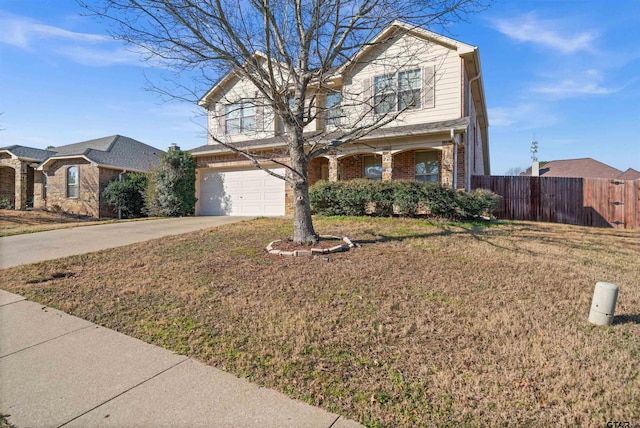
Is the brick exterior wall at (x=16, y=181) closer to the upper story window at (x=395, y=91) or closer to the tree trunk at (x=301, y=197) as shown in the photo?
the tree trunk at (x=301, y=197)

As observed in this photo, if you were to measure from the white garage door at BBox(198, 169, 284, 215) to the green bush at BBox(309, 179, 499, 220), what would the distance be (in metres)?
3.35

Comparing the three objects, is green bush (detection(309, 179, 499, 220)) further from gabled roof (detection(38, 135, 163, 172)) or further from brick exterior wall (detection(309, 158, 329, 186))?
gabled roof (detection(38, 135, 163, 172))

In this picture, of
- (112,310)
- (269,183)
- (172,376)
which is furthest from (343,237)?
(269,183)

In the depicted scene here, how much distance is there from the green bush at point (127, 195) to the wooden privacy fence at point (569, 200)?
16.8 metres

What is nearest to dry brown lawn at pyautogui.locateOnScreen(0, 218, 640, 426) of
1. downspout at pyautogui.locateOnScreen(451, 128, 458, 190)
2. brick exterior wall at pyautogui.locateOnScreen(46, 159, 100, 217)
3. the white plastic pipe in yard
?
the white plastic pipe in yard

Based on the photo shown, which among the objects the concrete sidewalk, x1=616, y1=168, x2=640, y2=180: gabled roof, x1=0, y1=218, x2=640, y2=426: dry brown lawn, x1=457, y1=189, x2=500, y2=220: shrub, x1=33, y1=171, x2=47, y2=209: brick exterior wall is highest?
x1=616, y1=168, x2=640, y2=180: gabled roof

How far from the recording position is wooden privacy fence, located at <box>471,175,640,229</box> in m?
12.7

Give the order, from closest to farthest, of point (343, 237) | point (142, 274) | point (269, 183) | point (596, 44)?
point (142, 274)
point (343, 237)
point (596, 44)
point (269, 183)

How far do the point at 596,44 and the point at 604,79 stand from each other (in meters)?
4.75

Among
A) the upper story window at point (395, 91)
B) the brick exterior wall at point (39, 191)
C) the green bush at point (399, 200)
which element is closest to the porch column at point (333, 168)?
the green bush at point (399, 200)

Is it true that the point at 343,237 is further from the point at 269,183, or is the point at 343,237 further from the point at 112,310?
the point at 269,183

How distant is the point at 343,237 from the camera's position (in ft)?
26.0

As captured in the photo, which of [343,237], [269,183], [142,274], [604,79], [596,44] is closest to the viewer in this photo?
[142,274]

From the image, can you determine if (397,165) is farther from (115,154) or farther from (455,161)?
(115,154)
